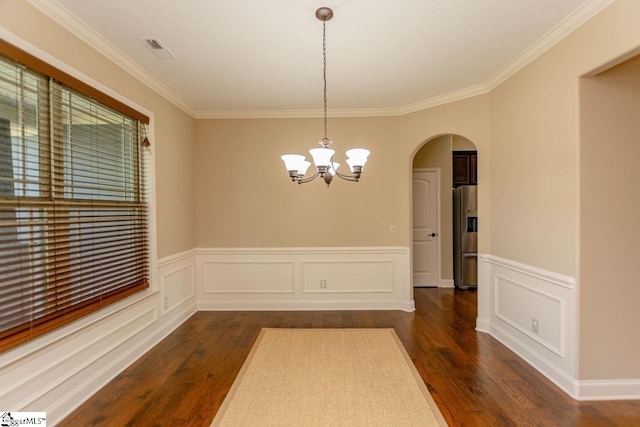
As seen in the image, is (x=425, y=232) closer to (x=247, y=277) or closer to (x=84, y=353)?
(x=247, y=277)

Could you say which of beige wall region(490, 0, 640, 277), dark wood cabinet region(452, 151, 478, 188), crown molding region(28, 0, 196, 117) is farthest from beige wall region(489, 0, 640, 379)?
crown molding region(28, 0, 196, 117)

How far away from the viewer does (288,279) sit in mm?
4578

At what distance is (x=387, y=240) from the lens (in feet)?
14.9

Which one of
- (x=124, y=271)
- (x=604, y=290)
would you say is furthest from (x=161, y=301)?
(x=604, y=290)

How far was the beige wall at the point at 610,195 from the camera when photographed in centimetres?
238

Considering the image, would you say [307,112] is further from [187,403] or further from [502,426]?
[502,426]

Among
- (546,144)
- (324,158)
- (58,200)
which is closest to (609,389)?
(546,144)

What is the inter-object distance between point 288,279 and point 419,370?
2231mm

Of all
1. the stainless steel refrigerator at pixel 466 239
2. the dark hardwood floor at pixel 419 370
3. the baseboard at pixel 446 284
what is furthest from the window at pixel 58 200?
the stainless steel refrigerator at pixel 466 239

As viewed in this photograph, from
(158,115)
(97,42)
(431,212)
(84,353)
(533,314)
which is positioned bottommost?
(84,353)

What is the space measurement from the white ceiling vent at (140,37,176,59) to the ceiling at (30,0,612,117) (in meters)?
0.03

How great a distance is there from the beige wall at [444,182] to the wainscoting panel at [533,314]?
2.14 metres

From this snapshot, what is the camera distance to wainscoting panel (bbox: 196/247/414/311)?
455 cm

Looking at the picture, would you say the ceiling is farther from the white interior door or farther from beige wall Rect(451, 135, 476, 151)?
beige wall Rect(451, 135, 476, 151)
